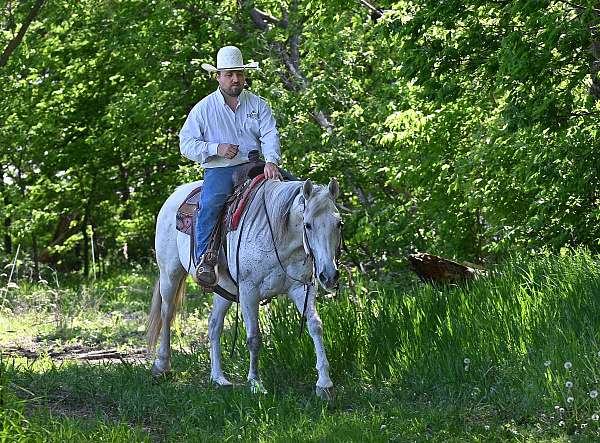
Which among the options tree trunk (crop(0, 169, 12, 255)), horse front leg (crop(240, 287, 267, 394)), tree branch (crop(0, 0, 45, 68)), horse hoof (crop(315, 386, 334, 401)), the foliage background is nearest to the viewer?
horse hoof (crop(315, 386, 334, 401))

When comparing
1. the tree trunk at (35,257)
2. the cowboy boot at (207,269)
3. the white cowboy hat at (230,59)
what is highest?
the white cowboy hat at (230,59)

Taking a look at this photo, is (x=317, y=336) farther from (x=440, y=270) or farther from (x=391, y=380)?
(x=440, y=270)

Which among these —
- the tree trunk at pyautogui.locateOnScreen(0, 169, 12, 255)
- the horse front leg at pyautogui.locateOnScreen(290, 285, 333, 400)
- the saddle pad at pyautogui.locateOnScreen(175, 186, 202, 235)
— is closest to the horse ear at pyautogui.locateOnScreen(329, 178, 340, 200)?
the horse front leg at pyautogui.locateOnScreen(290, 285, 333, 400)

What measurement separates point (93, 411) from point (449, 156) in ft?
21.7

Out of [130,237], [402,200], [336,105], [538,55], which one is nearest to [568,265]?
[538,55]

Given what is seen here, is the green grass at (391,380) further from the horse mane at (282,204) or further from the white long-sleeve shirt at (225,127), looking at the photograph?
the white long-sleeve shirt at (225,127)

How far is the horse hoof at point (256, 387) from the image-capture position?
741 centimetres

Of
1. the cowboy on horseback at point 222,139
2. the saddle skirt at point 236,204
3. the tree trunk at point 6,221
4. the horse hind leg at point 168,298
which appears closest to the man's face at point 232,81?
the cowboy on horseback at point 222,139

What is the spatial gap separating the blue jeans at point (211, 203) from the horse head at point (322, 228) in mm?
1248

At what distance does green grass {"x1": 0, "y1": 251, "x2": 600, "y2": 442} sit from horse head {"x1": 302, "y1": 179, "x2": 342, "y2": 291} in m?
0.94

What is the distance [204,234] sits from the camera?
8250 millimetres

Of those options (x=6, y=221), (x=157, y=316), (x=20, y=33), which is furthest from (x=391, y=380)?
(x=6, y=221)

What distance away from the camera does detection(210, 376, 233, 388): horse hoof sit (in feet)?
26.9

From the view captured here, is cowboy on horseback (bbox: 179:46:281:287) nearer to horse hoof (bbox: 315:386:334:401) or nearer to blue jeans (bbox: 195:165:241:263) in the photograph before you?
blue jeans (bbox: 195:165:241:263)
